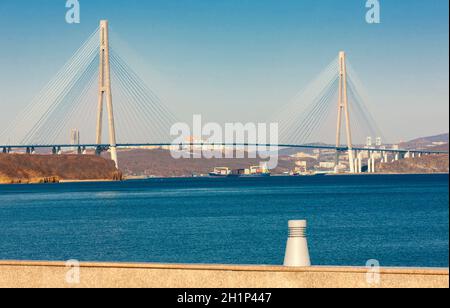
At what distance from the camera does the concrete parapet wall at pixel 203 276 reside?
923 centimetres

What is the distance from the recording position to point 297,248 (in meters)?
9.99

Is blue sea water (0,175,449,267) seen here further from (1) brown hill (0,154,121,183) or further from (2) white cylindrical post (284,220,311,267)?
(1) brown hill (0,154,121,183)

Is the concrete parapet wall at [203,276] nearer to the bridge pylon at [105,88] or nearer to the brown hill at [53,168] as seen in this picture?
the bridge pylon at [105,88]

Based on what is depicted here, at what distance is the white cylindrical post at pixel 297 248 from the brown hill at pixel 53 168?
542ft

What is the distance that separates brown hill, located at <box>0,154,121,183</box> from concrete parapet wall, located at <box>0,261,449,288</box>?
165 meters

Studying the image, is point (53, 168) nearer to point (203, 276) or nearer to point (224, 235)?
point (224, 235)

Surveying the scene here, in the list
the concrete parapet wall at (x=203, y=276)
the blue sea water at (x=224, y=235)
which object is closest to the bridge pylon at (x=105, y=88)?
the blue sea water at (x=224, y=235)

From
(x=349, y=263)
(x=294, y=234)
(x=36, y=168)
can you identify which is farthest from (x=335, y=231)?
(x=36, y=168)

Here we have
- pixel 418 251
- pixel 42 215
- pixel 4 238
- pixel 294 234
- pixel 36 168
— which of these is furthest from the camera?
pixel 36 168

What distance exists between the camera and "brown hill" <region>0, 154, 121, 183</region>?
173625mm

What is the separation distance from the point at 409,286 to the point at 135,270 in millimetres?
2812

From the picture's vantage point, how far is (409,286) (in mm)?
9172
